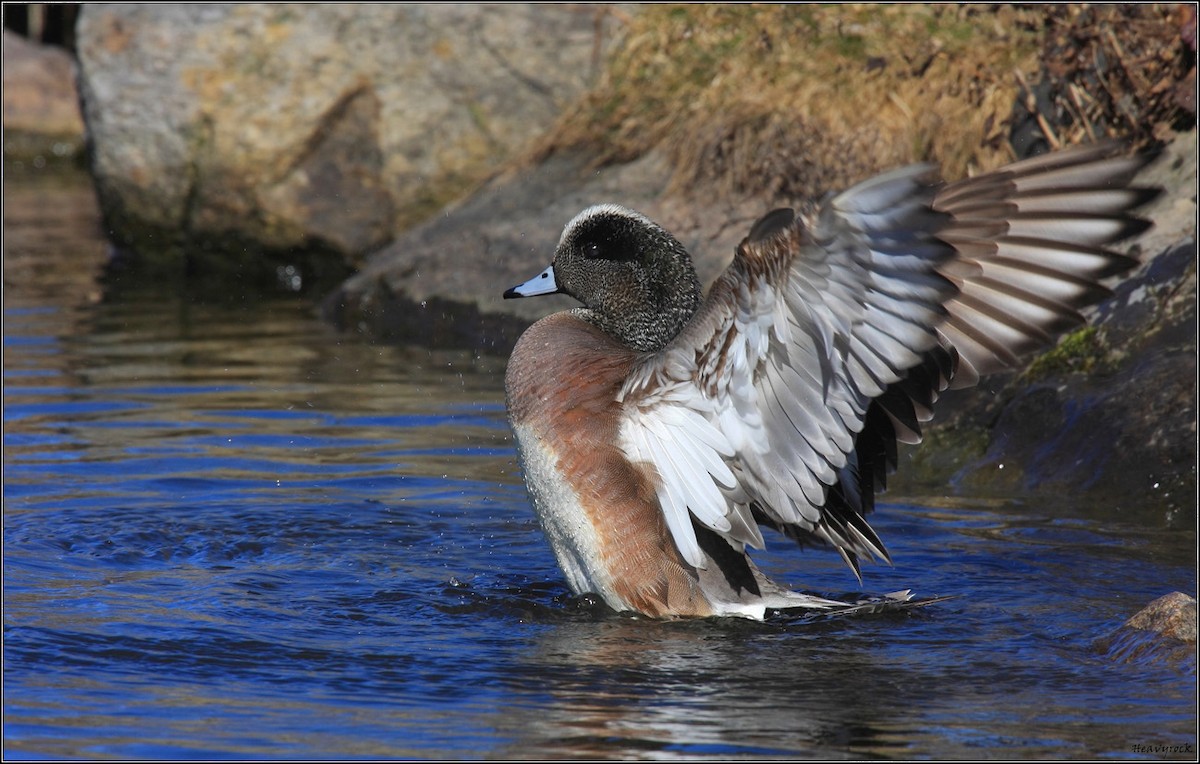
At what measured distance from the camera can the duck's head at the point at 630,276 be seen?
14.3 ft

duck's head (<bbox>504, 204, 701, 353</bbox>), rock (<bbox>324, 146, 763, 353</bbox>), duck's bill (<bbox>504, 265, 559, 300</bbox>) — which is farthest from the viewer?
rock (<bbox>324, 146, 763, 353</bbox>)

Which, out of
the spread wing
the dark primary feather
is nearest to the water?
the spread wing

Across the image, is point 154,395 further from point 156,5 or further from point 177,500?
point 156,5

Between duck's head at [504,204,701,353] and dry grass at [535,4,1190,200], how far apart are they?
2.77 metres

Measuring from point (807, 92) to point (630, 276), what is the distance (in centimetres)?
334

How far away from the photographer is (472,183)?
29.3ft

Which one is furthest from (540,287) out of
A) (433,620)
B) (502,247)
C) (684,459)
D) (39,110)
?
(39,110)

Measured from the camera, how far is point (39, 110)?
1520 centimetres

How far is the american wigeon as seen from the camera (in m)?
3.22

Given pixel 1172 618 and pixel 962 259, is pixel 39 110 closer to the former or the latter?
pixel 962 259

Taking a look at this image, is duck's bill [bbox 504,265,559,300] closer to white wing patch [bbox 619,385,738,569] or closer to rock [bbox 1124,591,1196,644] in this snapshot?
white wing patch [bbox 619,385,738,569]

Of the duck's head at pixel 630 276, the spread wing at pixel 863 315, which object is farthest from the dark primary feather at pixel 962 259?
the duck's head at pixel 630 276

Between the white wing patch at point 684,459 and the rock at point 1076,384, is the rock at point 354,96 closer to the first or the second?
the rock at point 1076,384

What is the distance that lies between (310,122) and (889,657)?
242 inches
